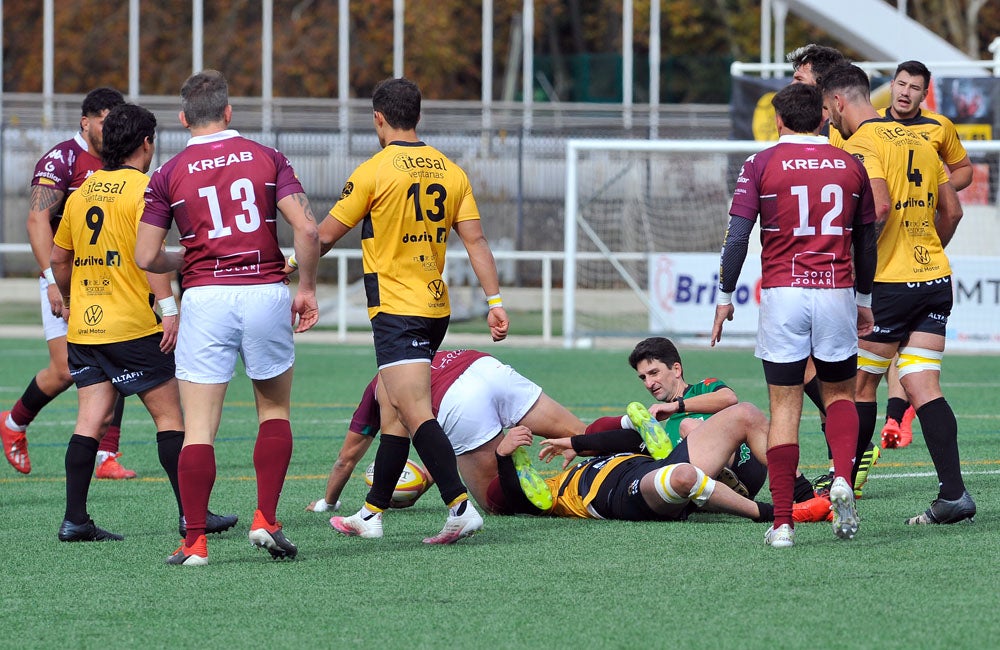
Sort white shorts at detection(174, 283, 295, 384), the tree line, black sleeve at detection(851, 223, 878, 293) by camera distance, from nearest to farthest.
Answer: white shorts at detection(174, 283, 295, 384), black sleeve at detection(851, 223, 878, 293), the tree line

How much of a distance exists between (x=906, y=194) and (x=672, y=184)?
56.2 feet

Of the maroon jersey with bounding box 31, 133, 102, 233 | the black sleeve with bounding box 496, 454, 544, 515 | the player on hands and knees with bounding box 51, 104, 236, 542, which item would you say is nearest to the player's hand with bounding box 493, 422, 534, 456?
the black sleeve with bounding box 496, 454, 544, 515

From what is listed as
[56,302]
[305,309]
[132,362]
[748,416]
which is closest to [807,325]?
[748,416]

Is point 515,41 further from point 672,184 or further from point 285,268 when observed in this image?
point 285,268

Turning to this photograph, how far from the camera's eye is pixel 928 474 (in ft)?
27.0

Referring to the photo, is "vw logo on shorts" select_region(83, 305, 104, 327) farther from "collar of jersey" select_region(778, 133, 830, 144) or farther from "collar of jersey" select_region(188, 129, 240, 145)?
"collar of jersey" select_region(778, 133, 830, 144)

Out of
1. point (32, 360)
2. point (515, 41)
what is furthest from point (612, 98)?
point (32, 360)

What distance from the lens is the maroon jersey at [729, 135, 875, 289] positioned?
6043mm

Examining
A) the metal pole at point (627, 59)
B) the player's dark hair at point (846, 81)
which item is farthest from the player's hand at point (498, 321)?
the metal pole at point (627, 59)

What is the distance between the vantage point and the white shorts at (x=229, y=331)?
19.2 feet

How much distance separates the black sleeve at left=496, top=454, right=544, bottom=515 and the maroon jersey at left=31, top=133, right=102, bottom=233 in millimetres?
2899

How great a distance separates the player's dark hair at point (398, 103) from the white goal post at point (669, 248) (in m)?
11.1

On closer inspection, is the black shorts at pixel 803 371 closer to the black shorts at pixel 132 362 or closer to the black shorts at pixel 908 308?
the black shorts at pixel 908 308

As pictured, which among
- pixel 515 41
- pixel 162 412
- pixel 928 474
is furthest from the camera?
pixel 515 41
